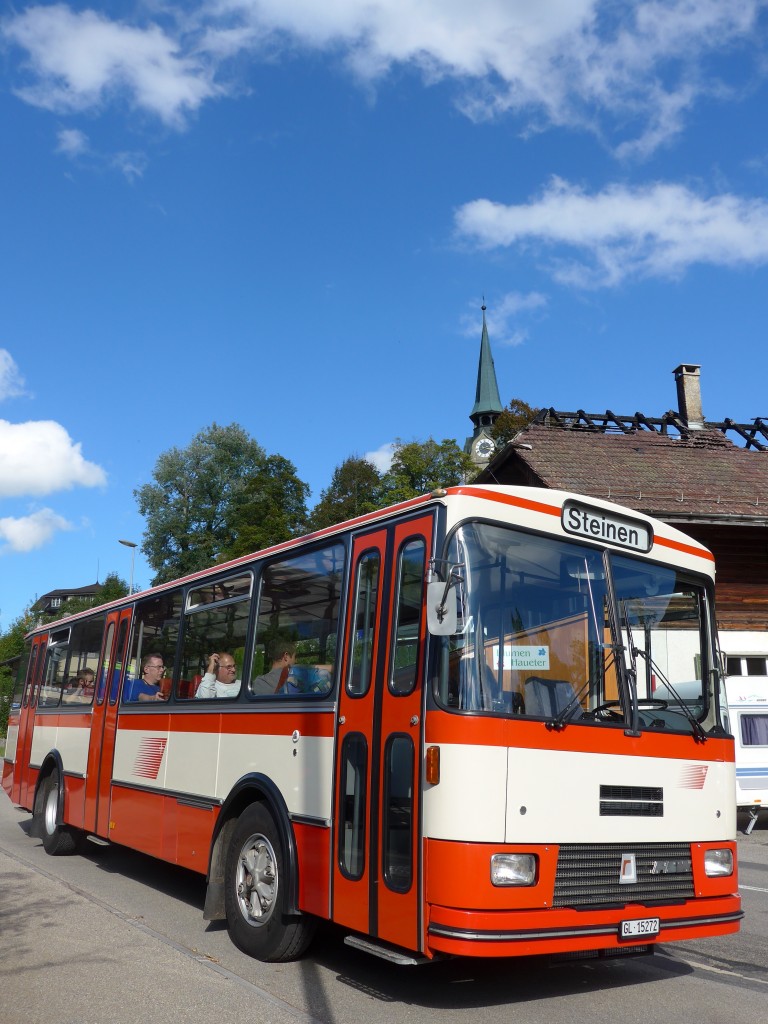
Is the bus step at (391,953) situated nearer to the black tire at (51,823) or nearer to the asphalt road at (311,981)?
the asphalt road at (311,981)

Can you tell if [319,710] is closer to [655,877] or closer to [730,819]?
[655,877]

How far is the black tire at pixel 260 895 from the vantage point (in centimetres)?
641

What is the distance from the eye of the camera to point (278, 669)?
7168 millimetres

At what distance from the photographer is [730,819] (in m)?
6.25

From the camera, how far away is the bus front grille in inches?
210

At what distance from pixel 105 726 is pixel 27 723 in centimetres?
393

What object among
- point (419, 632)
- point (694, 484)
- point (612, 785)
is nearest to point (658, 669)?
point (612, 785)

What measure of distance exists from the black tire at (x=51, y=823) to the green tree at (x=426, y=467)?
33096 millimetres

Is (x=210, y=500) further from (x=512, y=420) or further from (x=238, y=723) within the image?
(x=238, y=723)

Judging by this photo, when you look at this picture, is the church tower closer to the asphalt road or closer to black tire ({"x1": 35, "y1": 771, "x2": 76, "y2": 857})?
black tire ({"x1": 35, "y1": 771, "x2": 76, "y2": 857})

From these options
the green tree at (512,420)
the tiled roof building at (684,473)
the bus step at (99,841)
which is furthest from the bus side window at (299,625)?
the green tree at (512,420)

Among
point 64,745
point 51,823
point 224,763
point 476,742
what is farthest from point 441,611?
point 51,823

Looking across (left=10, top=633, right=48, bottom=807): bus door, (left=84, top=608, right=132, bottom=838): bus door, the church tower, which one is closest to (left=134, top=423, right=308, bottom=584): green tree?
the church tower

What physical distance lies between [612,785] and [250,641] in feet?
10.3
